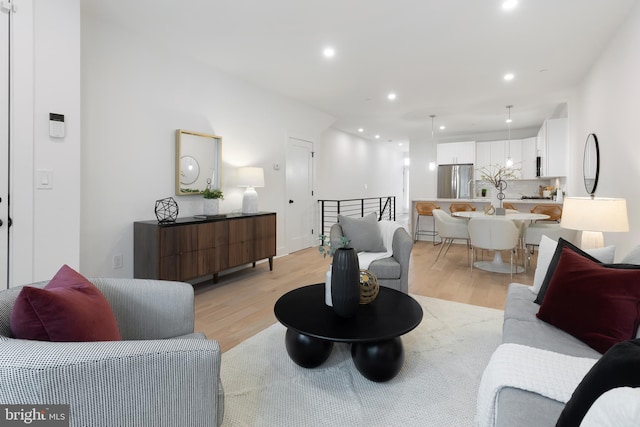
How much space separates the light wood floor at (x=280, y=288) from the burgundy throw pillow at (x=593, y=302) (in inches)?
65.4

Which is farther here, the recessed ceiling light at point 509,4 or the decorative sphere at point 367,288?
the recessed ceiling light at point 509,4

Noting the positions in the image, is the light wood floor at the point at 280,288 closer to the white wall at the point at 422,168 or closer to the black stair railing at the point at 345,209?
the black stair railing at the point at 345,209

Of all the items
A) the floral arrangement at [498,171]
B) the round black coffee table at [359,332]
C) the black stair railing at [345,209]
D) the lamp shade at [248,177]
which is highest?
the floral arrangement at [498,171]

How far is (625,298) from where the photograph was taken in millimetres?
1526

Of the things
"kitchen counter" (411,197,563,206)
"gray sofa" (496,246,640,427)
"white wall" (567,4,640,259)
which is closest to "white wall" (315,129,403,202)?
"kitchen counter" (411,197,563,206)

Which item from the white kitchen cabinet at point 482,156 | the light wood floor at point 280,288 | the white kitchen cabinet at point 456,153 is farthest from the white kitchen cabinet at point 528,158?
the light wood floor at point 280,288

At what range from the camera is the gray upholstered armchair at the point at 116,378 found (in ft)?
2.79

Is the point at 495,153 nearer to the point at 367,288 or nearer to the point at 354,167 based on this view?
the point at 354,167

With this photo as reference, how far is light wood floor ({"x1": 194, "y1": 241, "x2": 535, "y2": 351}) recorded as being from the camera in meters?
2.91

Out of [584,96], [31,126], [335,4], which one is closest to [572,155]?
[584,96]

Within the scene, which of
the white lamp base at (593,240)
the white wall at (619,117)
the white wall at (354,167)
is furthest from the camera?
the white wall at (354,167)

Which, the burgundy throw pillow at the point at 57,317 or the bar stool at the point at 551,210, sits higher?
the bar stool at the point at 551,210

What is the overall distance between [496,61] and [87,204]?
466 cm
